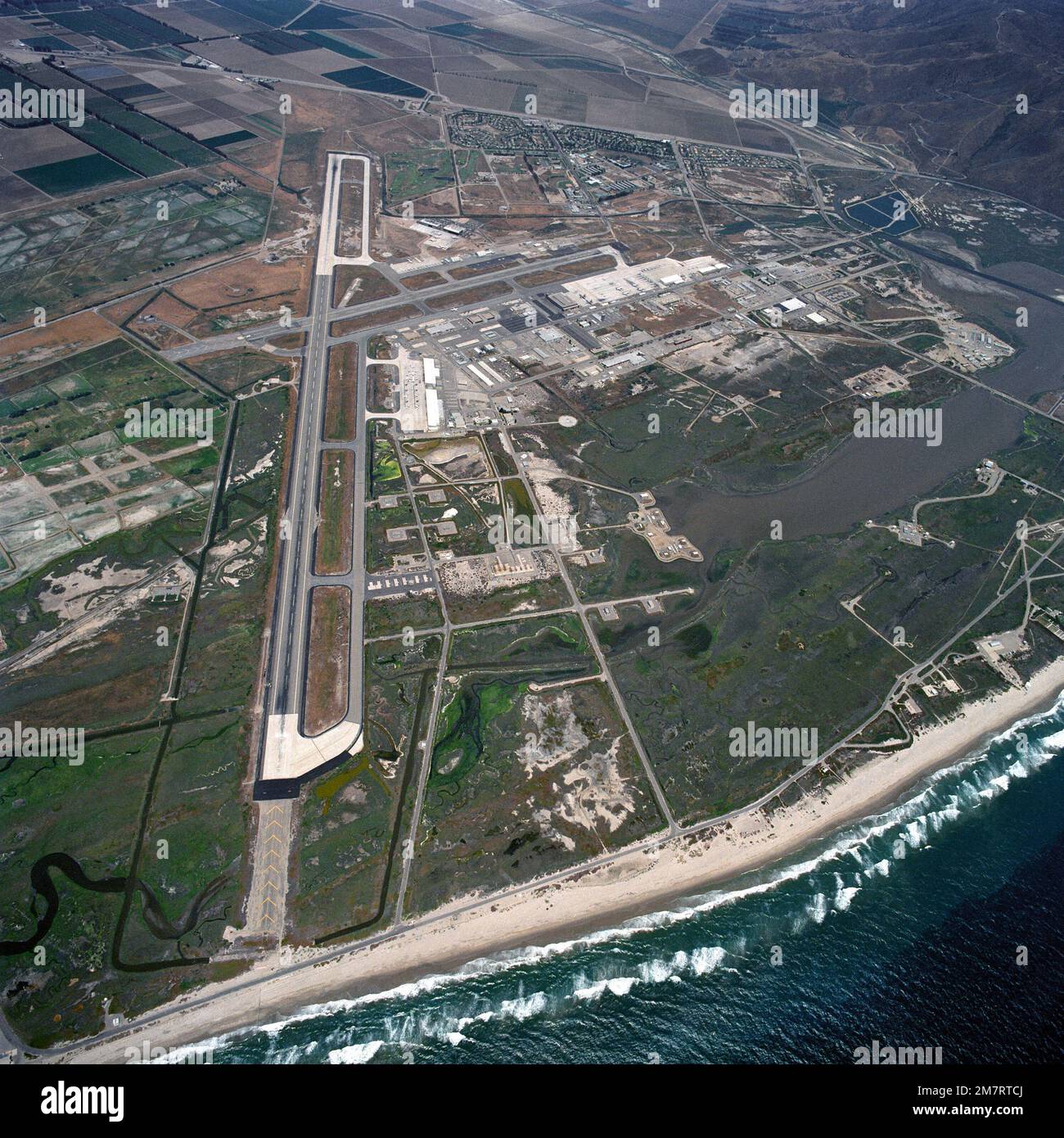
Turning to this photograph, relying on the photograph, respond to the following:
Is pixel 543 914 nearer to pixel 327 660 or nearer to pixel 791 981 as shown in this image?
pixel 791 981

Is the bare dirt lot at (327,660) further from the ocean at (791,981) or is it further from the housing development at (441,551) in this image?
the ocean at (791,981)

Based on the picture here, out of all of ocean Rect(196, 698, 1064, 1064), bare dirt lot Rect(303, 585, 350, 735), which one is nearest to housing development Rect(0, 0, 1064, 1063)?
bare dirt lot Rect(303, 585, 350, 735)

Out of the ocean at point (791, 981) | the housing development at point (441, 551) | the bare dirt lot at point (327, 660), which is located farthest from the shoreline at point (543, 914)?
the bare dirt lot at point (327, 660)

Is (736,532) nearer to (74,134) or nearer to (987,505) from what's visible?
(987,505)

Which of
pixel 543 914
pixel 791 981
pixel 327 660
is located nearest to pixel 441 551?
pixel 327 660

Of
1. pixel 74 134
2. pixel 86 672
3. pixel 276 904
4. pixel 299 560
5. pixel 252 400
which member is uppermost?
pixel 74 134

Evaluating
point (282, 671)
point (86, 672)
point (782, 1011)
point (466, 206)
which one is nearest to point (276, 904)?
point (282, 671)
